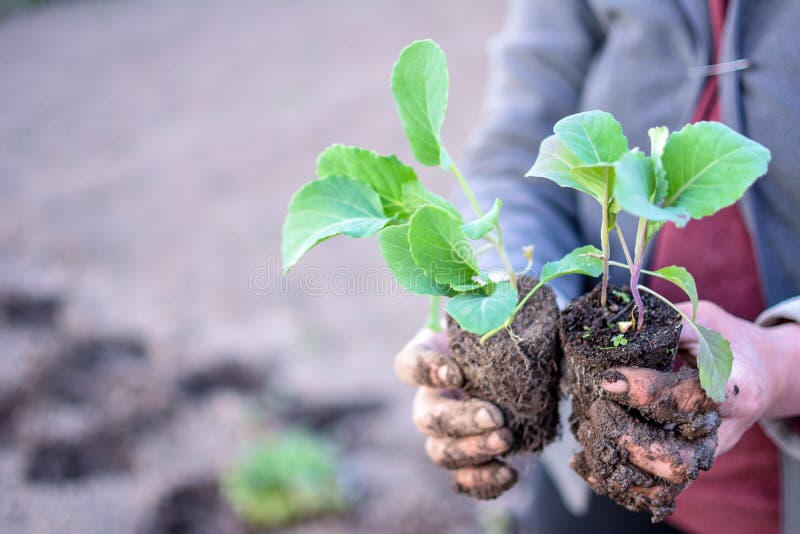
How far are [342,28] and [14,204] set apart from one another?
9.64 ft

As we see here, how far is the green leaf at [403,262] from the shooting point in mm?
700

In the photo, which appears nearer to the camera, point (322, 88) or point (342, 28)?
point (322, 88)

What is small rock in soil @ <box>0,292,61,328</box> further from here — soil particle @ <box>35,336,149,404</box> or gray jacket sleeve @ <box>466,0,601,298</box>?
gray jacket sleeve @ <box>466,0,601,298</box>

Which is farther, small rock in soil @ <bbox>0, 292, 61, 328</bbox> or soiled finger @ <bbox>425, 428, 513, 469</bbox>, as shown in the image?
small rock in soil @ <bbox>0, 292, 61, 328</bbox>

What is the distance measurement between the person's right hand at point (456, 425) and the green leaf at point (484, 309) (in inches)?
7.2

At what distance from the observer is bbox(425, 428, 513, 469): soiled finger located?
829 millimetres

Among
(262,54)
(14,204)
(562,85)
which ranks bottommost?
(562,85)

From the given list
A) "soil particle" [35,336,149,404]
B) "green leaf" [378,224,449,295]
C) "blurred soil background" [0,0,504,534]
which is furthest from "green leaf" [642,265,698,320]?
"soil particle" [35,336,149,404]

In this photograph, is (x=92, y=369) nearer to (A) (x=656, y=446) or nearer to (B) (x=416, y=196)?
(B) (x=416, y=196)

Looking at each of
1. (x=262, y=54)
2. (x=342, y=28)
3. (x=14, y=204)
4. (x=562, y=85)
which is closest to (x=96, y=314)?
(x=14, y=204)

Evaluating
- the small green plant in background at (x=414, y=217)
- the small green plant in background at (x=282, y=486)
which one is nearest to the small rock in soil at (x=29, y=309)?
the small green plant in background at (x=282, y=486)

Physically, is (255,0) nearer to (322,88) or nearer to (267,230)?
(322,88)

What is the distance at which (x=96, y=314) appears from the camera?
8.83 feet

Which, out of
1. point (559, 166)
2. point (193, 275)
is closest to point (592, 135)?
point (559, 166)
